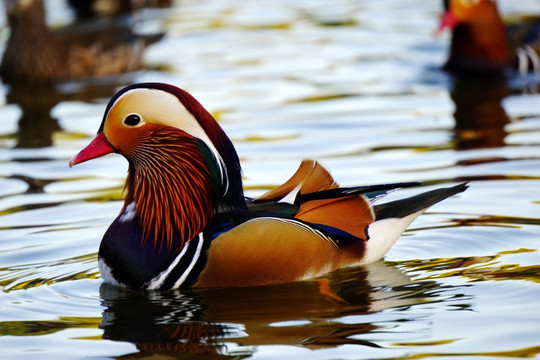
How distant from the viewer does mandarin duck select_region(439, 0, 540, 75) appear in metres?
11.8

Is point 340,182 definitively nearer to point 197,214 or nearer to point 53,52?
point 197,214

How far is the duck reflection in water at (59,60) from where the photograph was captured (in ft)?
40.6

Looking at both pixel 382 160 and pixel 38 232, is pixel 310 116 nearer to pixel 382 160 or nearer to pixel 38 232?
pixel 382 160

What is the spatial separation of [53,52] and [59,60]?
11 cm

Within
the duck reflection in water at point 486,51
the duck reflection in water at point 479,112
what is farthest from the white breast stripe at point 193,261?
the duck reflection in water at point 486,51

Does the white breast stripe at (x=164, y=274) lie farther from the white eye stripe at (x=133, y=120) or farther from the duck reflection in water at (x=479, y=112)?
the duck reflection in water at (x=479, y=112)

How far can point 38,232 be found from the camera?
705cm

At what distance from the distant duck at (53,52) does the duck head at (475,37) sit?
3.68 meters

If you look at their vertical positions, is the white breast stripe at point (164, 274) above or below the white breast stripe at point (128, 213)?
below

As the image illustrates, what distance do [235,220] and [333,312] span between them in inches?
26.5

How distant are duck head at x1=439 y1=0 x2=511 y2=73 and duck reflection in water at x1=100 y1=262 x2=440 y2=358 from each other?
6.17 metres

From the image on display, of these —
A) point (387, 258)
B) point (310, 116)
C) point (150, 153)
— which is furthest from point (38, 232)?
point (310, 116)

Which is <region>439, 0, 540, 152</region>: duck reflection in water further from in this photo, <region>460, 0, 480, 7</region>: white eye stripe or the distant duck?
the distant duck

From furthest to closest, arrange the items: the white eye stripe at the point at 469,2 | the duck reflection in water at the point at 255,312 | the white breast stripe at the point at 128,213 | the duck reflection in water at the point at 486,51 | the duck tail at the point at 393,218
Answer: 1. the white eye stripe at the point at 469,2
2. the duck reflection in water at the point at 486,51
3. the duck tail at the point at 393,218
4. the white breast stripe at the point at 128,213
5. the duck reflection in water at the point at 255,312
